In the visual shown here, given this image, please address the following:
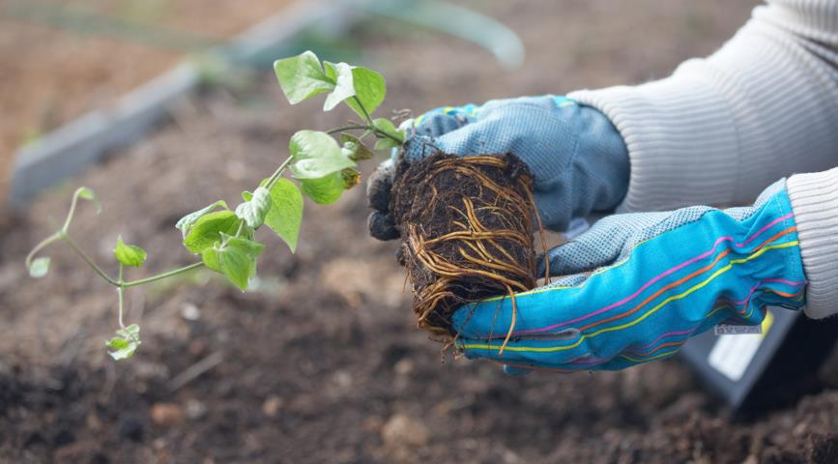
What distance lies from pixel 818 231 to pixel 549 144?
0.46 m

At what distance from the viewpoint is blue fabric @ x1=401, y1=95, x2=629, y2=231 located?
4.27ft

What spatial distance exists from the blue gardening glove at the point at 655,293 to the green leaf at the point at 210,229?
1.31ft

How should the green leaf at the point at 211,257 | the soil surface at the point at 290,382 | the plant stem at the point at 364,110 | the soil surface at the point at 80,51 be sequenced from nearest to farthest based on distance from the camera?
the green leaf at the point at 211,257, the plant stem at the point at 364,110, the soil surface at the point at 290,382, the soil surface at the point at 80,51

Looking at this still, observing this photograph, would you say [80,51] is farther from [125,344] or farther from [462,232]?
[462,232]

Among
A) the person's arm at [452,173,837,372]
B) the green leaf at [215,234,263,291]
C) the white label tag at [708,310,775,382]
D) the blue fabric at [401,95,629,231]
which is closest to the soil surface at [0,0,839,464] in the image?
the white label tag at [708,310,775,382]

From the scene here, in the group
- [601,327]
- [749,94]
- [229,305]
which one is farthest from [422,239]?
[229,305]

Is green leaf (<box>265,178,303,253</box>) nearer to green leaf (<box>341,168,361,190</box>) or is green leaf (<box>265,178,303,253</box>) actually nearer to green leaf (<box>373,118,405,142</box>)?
green leaf (<box>341,168,361,190</box>)

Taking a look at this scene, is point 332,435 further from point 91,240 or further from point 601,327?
point 91,240

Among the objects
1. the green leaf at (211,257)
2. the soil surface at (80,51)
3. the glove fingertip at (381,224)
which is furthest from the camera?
the soil surface at (80,51)

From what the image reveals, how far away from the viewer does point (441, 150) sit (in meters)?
1.29

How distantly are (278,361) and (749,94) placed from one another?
1299 millimetres

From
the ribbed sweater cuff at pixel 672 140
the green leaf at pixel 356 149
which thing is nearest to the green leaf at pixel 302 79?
the green leaf at pixel 356 149

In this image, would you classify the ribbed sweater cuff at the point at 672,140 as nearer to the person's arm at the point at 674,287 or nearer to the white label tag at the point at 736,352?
the person's arm at the point at 674,287

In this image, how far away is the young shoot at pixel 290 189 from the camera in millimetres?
1139
